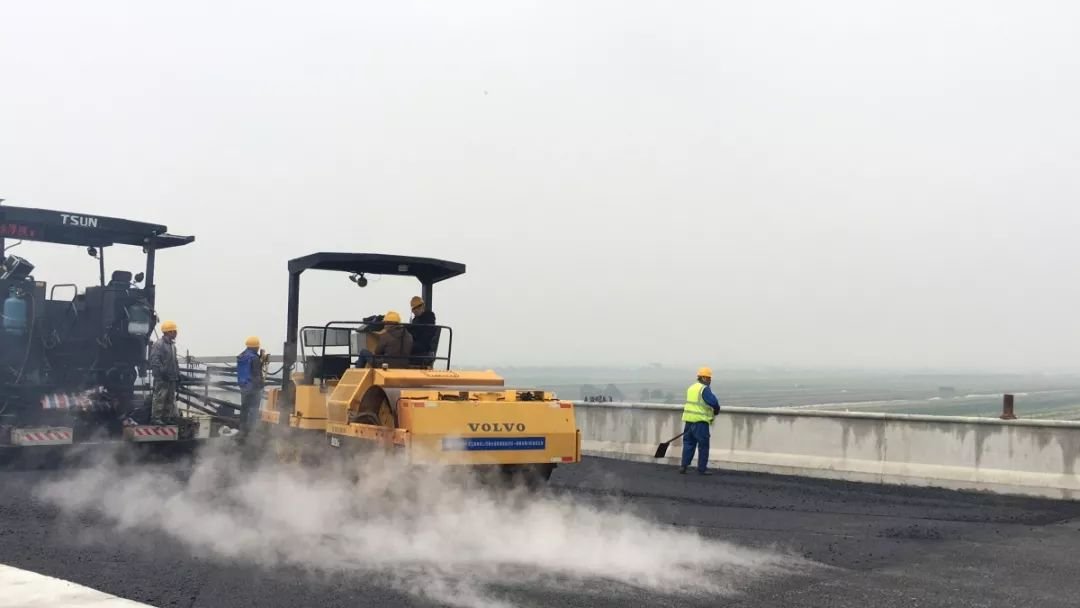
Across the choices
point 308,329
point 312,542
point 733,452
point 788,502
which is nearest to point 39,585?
point 312,542

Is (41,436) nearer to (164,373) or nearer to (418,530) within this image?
(164,373)

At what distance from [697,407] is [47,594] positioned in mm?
9033

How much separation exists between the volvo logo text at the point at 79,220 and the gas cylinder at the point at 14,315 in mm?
945

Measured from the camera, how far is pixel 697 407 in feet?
42.1

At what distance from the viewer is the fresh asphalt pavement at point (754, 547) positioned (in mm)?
5676

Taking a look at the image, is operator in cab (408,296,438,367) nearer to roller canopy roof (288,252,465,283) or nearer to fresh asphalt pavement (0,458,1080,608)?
roller canopy roof (288,252,465,283)

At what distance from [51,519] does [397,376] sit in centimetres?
313

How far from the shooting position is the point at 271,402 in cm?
1025

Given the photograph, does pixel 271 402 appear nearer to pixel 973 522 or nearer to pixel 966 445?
pixel 973 522

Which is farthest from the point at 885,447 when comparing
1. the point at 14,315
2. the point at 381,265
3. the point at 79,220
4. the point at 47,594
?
the point at 14,315

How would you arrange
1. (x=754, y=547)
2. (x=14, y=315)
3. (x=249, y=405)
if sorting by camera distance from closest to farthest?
(x=754, y=547) < (x=14, y=315) < (x=249, y=405)

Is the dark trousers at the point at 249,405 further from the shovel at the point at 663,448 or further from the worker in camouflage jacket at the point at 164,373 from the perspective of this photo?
the shovel at the point at 663,448

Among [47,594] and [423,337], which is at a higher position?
[423,337]

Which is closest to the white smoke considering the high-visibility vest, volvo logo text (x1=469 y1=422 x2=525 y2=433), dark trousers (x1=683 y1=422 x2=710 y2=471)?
volvo logo text (x1=469 y1=422 x2=525 y2=433)
